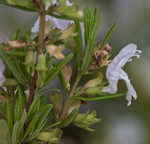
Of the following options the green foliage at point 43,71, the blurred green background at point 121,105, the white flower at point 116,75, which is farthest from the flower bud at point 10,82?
the blurred green background at point 121,105

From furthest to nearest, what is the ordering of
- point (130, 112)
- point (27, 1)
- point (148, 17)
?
point (148, 17)
point (130, 112)
point (27, 1)

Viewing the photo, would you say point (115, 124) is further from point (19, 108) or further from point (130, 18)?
point (19, 108)

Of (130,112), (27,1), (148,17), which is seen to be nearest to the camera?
(27,1)

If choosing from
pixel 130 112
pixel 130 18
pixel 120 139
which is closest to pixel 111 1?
pixel 130 18

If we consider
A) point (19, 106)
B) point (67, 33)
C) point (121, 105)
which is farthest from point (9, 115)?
point (121, 105)

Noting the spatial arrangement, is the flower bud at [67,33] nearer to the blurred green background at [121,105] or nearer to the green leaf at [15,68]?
the green leaf at [15,68]

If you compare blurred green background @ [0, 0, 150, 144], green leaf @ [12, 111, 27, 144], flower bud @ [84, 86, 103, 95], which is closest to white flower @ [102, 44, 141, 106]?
flower bud @ [84, 86, 103, 95]
